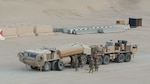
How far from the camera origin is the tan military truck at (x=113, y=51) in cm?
2341

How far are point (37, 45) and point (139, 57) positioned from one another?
26.3ft

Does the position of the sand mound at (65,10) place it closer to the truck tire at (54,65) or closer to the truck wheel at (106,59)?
the truck wheel at (106,59)

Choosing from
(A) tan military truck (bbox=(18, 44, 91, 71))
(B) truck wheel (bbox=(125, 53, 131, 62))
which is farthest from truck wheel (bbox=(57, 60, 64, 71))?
(B) truck wheel (bbox=(125, 53, 131, 62))

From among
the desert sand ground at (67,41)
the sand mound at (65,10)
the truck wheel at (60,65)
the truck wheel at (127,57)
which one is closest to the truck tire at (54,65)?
the truck wheel at (60,65)

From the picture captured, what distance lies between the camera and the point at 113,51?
2423cm

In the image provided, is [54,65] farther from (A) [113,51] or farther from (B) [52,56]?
(A) [113,51]

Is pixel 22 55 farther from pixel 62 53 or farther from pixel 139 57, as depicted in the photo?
pixel 139 57

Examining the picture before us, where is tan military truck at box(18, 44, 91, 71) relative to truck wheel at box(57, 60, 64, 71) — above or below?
above

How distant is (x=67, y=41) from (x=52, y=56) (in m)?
13.2

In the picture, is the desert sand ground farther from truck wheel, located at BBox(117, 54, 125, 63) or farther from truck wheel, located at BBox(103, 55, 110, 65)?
truck wheel, located at BBox(117, 54, 125, 63)

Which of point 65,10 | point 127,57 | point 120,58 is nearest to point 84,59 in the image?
point 120,58

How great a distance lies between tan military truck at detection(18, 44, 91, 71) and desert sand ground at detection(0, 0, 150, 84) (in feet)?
1.30

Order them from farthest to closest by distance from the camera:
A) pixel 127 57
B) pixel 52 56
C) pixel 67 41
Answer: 1. pixel 67 41
2. pixel 127 57
3. pixel 52 56

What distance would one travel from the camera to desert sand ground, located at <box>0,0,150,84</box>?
1977 centimetres
